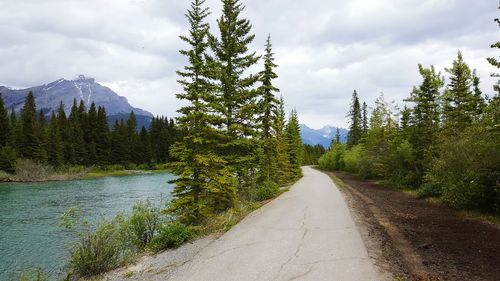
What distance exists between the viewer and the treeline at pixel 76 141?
69.6 metres

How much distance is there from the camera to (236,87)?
858 inches

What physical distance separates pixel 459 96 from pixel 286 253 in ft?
105

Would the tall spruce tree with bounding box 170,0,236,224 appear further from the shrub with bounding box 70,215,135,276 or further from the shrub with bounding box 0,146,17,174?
the shrub with bounding box 0,146,17,174

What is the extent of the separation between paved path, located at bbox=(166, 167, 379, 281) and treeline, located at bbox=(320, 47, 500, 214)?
7.29 m

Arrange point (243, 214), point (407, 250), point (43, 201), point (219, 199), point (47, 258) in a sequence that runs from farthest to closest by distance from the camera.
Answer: point (43, 201) → point (219, 199) → point (243, 214) → point (47, 258) → point (407, 250)

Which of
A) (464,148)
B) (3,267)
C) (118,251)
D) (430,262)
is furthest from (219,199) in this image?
(464,148)

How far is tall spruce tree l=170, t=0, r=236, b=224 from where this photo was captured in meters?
15.7

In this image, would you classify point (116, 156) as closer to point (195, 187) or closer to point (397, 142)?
point (397, 142)

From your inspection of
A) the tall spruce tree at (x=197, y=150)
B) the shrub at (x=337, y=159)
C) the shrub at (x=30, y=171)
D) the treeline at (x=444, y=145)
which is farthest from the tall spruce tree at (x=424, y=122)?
the shrub at (x=30, y=171)

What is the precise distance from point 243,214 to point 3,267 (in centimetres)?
932

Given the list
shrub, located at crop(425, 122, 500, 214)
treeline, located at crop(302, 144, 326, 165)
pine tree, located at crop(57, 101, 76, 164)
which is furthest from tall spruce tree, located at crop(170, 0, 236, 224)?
treeline, located at crop(302, 144, 326, 165)

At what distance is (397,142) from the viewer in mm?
35125

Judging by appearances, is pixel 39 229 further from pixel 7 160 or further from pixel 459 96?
pixel 7 160

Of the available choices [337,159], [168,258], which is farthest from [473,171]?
[337,159]
